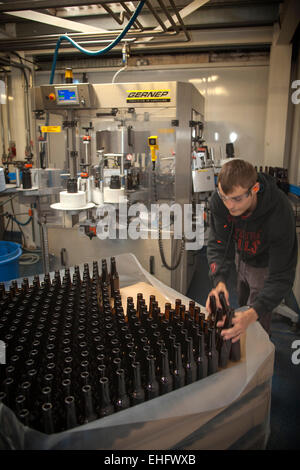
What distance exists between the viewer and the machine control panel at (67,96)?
7.89 ft

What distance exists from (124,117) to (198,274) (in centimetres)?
201

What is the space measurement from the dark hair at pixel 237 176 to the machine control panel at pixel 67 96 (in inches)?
57.9

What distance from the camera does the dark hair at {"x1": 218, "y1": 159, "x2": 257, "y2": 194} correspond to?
1358mm

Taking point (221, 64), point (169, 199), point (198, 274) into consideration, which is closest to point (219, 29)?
point (221, 64)

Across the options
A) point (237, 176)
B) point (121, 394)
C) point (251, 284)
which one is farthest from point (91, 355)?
point (251, 284)

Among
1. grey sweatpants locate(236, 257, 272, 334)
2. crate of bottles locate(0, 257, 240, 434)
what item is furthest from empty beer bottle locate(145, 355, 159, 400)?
grey sweatpants locate(236, 257, 272, 334)

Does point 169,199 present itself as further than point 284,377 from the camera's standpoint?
Yes

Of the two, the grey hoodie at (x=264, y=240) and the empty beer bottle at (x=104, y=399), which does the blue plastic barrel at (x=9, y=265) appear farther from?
the empty beer bottle at (x=104, y=399)

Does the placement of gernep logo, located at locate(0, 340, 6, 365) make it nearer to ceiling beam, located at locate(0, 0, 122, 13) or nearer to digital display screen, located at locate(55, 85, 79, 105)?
ceiling beam, located at locate(0, 0, 122, 13)

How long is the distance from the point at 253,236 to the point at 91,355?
1.09 m

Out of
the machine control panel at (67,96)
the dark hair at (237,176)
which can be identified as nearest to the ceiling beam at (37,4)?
the dark hair at (237,176)

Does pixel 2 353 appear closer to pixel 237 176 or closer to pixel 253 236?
pixel 237 176

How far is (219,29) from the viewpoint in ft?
13.4

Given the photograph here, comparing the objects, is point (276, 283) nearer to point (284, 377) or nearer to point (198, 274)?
point (284, 377)
